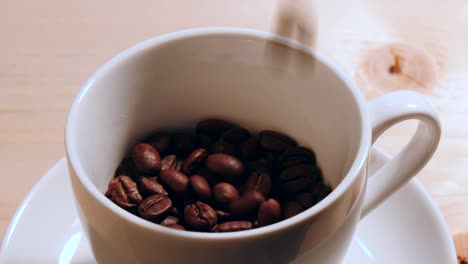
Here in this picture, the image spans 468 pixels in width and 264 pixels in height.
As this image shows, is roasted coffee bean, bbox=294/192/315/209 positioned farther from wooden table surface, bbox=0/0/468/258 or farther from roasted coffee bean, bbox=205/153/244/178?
wooden table surface, bbox=0/0/468/258

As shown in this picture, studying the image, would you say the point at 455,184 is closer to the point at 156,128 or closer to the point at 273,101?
the point at 273,101

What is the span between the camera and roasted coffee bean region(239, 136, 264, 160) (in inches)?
29.4

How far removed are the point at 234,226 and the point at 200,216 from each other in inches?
1.4

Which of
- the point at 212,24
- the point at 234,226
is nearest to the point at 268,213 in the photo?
the point at 234,226

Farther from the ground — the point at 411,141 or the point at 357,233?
the point at 411,141

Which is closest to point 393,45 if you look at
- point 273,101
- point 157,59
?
point 273,101

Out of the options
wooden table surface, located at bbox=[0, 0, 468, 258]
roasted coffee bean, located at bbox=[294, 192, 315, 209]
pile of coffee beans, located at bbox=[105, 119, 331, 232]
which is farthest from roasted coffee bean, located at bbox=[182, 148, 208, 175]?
wooden table surface, located at bbox=[0, 0, 468, 258]

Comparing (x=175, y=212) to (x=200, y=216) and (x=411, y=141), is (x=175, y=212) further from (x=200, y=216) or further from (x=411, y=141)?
(x=411, y=141)

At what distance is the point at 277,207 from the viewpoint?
0.61m

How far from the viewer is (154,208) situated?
63cm

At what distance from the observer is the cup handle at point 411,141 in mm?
594

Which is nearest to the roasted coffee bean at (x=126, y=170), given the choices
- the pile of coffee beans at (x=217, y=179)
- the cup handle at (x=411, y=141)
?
the pile of coffee beans at (x=217, y=179)

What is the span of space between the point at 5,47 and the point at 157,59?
44 centimetres

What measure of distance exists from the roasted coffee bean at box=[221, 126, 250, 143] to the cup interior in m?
0.02
